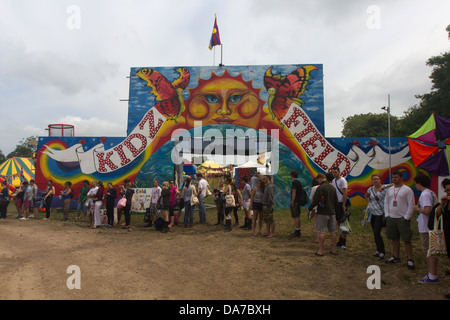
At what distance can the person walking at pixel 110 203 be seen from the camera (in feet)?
33.2

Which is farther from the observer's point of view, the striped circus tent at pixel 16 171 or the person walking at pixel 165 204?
the striped circus tent at pixel 16 171

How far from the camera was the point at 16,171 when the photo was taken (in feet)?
75.4

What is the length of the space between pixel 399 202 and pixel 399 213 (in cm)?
21

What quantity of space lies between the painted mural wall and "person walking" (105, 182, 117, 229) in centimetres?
461

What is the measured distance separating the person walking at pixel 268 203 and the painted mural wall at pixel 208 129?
5.85m

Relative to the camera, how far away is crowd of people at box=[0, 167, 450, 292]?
519 cm

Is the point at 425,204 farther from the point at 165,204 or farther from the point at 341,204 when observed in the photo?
the point at 165,204

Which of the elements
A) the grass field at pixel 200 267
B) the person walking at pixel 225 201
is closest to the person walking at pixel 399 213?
the grass field at pixel 200 267

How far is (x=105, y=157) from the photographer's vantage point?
49.6 feet

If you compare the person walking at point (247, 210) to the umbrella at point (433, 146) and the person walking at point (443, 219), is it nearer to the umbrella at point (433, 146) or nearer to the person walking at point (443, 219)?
the person walking at point (443, 219)

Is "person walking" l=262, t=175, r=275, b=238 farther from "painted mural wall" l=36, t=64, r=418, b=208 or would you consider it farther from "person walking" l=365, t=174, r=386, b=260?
"painted mural wall" l=36, t=64, r=418, b=208

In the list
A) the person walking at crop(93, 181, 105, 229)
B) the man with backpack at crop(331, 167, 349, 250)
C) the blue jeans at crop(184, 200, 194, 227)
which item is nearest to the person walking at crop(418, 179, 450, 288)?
the man with backpack at crop(331, 167, 349, 250)

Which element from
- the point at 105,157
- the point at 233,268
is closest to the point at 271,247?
the point at 233,268
